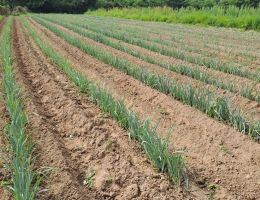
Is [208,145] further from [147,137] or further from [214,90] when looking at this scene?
[214,90]

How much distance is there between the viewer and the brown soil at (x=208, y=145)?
11.8ft

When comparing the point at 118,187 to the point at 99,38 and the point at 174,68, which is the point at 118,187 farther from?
the point at 99,38

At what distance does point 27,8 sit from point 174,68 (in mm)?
41926

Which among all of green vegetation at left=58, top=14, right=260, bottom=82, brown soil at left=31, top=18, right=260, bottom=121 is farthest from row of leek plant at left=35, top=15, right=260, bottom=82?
brown soil at left=31, top=18, right=260, bottom=121

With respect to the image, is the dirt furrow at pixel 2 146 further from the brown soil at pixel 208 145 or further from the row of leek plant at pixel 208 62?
the row of leek plant at pixel 208 62

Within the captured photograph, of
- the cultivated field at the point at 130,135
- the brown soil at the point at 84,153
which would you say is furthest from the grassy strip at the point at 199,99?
the brown soil at the point at 84,153

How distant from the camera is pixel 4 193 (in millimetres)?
3260

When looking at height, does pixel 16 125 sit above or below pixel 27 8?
above

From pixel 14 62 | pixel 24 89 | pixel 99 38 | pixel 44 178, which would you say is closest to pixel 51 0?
pixel 99 38

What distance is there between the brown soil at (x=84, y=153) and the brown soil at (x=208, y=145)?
0.37 metres

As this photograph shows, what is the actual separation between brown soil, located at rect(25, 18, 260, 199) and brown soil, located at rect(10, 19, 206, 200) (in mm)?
369

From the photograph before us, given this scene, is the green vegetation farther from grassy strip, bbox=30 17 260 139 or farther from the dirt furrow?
the dirt furrow

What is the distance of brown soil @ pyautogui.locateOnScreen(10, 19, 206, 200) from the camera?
3359 millimetres

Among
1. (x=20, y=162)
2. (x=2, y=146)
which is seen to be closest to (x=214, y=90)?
(x=2, y=146)
